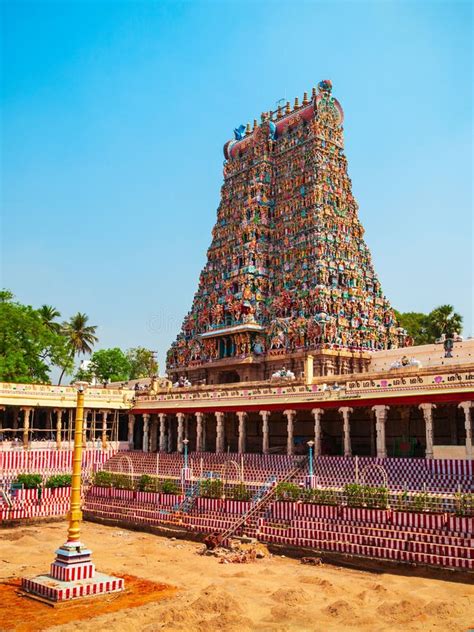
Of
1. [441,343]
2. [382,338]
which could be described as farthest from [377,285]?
[441,343]

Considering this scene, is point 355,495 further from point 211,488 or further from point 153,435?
point 153,435

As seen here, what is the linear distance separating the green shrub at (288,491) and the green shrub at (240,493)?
166cm

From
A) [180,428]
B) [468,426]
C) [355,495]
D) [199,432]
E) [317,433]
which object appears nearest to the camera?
[355,495]

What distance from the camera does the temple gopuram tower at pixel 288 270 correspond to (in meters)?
51.8

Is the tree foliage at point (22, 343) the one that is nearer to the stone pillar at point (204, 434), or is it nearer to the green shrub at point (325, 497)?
the stone pillar at point (204, 434)

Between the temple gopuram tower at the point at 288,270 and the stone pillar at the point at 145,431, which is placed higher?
the temple gopuram tower at the point at 288,270

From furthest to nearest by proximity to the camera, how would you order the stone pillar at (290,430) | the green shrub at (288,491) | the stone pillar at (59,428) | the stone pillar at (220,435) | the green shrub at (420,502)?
1. the stone pillar at (59,428)
2. the stone pillar at (220,435)
3. the stone pillar at (290,430)
4. the green shrub at (288,491)
5. the green shrub at (420,502)

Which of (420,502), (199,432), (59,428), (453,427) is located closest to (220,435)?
(199,432)

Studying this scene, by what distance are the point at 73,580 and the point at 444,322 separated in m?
56.3

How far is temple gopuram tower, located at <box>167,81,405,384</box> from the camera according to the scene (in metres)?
51.8

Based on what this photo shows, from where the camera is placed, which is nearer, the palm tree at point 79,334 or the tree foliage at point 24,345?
the tree foliage at point 24,345

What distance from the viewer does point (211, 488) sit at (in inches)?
1262

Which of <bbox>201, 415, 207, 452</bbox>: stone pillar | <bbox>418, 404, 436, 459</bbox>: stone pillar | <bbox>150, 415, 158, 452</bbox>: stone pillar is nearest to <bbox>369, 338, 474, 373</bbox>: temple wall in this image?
<bbox>418, 404, 436, 459</bbox>: stone pillar

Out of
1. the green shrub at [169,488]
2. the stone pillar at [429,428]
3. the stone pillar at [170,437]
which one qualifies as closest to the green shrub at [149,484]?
the green shrub at [169,488]
